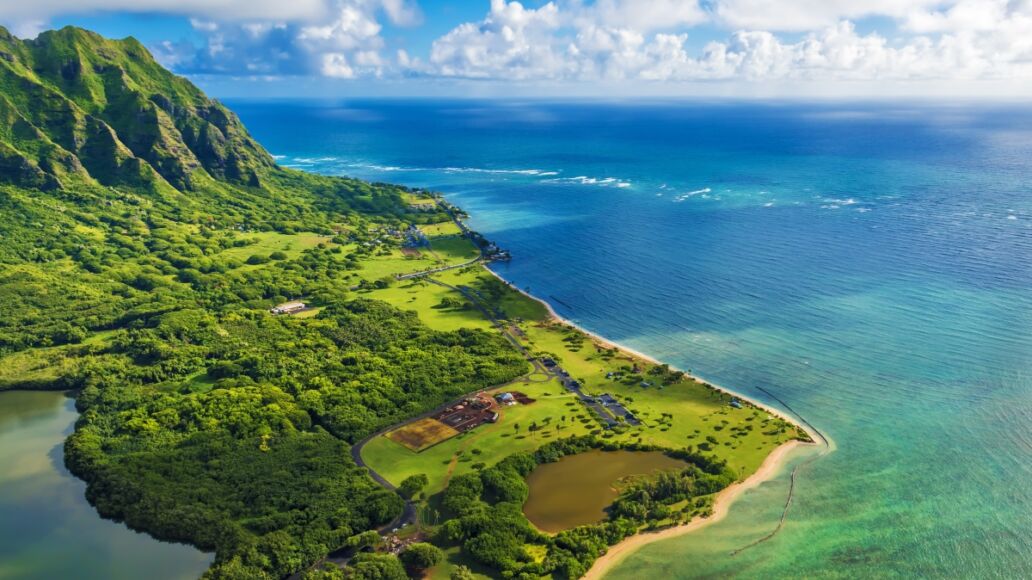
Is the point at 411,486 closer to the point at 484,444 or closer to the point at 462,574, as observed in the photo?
the point at 484,444

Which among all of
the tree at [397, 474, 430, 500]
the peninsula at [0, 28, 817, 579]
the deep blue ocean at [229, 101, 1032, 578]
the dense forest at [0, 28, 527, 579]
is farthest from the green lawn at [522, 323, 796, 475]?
the tree at [397, 474, 430, 500]

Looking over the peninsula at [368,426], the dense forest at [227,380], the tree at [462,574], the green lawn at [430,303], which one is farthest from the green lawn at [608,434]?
the green lawn at [430,303]

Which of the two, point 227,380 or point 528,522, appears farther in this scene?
point 227,380

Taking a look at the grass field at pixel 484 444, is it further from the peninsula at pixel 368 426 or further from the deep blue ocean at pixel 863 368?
the deep blue ocean at pixel 863 368

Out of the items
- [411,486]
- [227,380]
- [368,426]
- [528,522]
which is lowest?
[528,522]

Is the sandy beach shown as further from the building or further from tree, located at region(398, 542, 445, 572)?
the building

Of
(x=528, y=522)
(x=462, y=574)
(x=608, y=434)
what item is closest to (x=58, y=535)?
(x=462, y=574)

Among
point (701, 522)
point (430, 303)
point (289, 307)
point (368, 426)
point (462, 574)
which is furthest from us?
point (430, 303)
